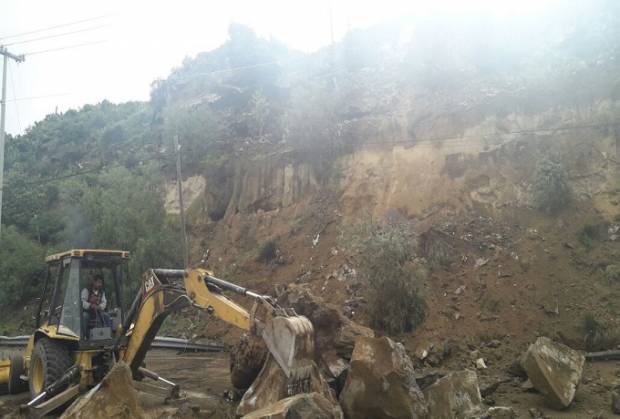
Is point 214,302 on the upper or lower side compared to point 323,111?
lower

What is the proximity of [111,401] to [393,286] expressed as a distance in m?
8.10

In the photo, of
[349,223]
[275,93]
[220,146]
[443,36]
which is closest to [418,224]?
[349,223]

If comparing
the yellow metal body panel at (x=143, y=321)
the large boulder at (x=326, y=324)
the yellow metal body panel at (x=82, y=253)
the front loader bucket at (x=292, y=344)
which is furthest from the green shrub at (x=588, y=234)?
the yellow metal body panel at (x=82, y=253)

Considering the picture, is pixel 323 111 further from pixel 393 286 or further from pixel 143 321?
pixel 143 321

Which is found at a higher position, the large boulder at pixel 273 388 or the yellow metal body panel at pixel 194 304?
the yellow metal body panel at pixel 194 304

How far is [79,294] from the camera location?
31.2ft

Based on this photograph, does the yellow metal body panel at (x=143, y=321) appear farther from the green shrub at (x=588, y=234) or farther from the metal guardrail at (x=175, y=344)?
the green shrub at (x=588, y=234)

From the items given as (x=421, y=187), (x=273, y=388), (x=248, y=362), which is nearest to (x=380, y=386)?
(x=273, y=388)

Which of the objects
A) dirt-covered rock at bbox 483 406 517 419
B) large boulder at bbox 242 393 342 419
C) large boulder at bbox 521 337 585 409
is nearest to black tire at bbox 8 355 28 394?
large boulder at bbox 242 393 342 419

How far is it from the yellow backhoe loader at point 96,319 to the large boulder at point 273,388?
33.7 inches

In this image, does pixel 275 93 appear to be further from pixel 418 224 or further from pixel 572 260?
pixel 572 260

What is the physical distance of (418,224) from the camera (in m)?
17.7

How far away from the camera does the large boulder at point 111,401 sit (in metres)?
6.90

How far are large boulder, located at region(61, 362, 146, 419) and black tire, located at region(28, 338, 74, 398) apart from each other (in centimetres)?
214
